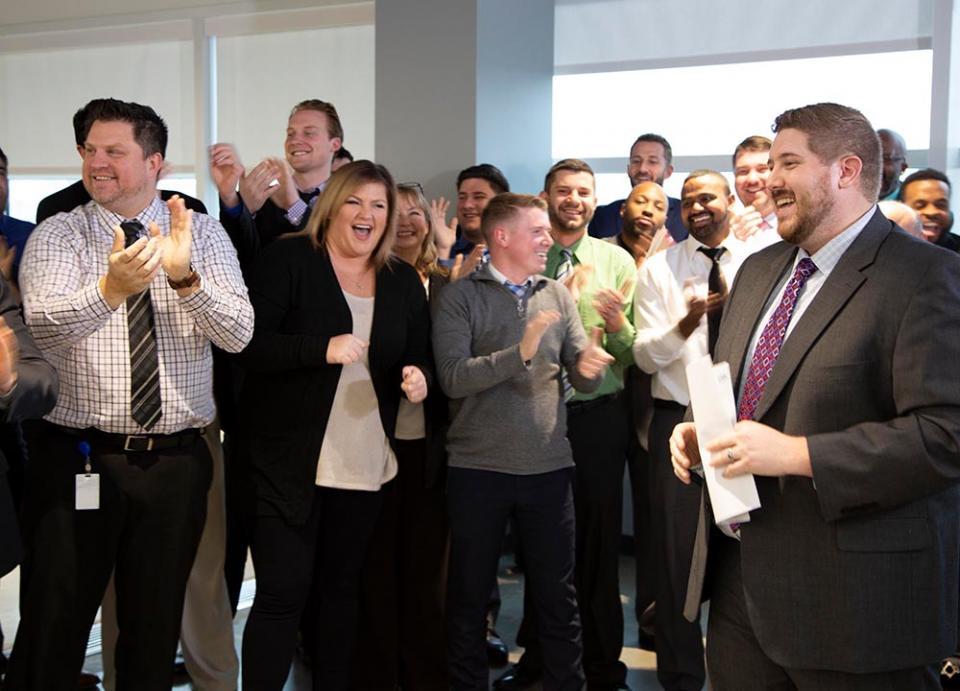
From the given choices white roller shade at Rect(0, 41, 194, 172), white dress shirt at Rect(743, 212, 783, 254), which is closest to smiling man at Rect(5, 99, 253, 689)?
white dress shirt at Rect(743, 212, 783, 254)

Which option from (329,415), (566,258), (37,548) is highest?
(566,258)

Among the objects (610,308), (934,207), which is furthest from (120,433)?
(934,207)

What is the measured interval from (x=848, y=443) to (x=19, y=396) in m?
1.66

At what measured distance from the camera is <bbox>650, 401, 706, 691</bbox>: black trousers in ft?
10.9

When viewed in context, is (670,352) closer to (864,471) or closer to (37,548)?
(864,471)

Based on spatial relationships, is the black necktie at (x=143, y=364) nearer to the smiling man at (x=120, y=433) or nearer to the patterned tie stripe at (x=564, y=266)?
the smiling man at (x=120, y=433)

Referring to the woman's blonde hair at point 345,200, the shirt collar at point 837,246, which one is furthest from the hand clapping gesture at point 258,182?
the shirt collar at point 837,246

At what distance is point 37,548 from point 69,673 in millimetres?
340

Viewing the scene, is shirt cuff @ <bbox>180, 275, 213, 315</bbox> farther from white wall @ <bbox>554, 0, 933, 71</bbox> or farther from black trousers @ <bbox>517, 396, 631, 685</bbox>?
white wall @ <bbox>554, 0, 933, 71</bbox>

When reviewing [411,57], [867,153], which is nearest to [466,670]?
[867,153]

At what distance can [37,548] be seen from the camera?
8.50ft

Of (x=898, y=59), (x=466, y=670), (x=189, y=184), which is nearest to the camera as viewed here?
(x=466, y=670)

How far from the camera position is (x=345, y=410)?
295cm

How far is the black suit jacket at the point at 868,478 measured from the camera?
72.8 inches
